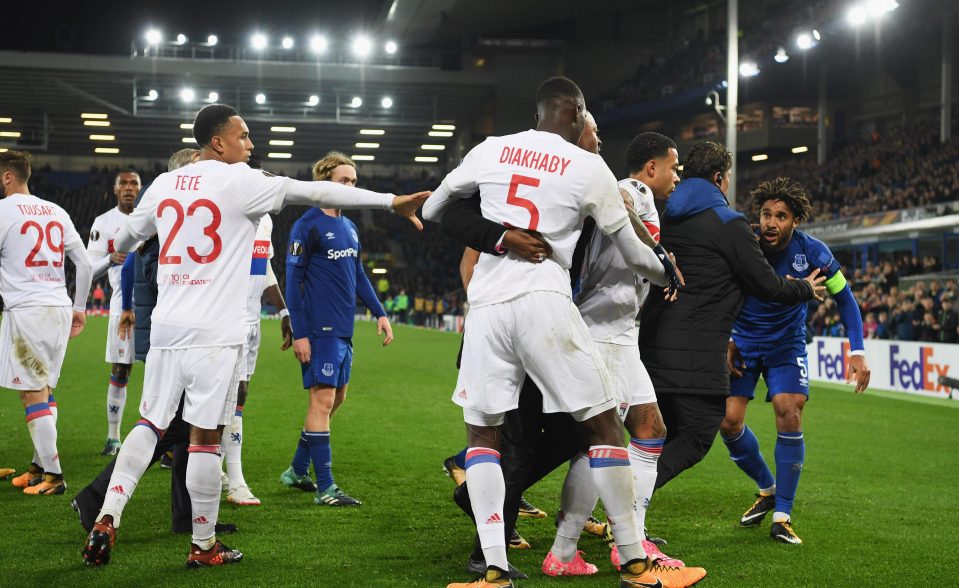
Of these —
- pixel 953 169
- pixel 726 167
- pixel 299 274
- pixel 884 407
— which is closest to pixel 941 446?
pixel 884 407

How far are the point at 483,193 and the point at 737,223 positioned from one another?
63.4 inches

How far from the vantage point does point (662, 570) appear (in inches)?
181

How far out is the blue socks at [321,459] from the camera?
656 cm

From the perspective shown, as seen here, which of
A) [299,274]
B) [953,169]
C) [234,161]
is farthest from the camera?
[953,169]

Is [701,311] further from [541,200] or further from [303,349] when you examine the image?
[303,349]

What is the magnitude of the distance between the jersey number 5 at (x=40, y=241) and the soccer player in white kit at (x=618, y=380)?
4.10m

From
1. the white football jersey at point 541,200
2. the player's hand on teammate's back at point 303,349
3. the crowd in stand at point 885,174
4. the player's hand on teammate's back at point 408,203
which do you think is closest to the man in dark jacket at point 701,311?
the white football jersey at point 541,200

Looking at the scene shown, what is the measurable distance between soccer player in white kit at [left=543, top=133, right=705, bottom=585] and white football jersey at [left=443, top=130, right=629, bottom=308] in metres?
0.54

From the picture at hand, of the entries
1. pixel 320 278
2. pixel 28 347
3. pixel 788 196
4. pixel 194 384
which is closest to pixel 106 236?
pixel 28 347

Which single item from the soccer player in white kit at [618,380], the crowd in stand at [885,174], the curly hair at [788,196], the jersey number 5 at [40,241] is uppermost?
the crowd in stand at [885,174]

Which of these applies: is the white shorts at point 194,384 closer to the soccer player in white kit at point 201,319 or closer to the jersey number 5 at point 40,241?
the soccer player in white kit at point 201,319

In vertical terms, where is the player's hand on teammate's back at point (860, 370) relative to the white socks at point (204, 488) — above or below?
above

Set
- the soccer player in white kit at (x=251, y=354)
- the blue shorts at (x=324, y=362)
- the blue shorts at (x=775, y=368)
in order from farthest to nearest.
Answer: the blue shorts at (x=324, y=362) < the soccer player in white kit at (x=251, y=354) < the blue shorts at (x=775, y=368)

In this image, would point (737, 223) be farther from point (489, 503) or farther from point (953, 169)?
point (953, 169)
